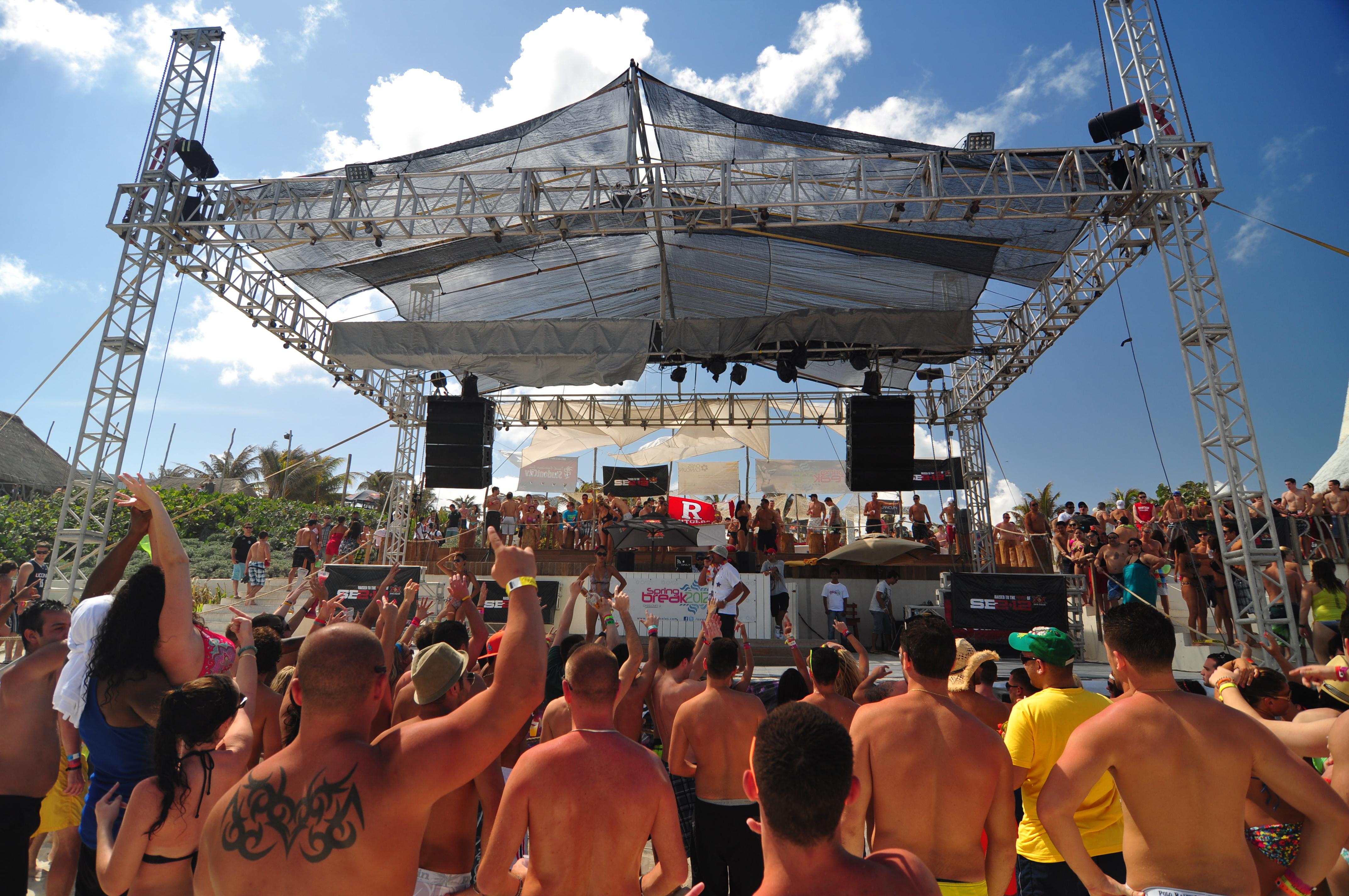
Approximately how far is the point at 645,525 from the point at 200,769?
39.5ft

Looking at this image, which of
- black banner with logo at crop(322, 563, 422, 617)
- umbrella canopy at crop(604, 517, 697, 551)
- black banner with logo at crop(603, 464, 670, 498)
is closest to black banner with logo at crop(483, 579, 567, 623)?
black banner with logo at crop(322, 563, 422, 617)

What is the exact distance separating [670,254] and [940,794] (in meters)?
10.3

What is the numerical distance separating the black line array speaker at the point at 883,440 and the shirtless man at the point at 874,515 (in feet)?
4.87

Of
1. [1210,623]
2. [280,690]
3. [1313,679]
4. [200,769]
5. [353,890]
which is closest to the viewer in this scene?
[353,890]

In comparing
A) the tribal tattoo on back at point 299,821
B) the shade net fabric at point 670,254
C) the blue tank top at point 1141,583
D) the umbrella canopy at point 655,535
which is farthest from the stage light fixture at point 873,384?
the tribal tattoo on back at point 299,821

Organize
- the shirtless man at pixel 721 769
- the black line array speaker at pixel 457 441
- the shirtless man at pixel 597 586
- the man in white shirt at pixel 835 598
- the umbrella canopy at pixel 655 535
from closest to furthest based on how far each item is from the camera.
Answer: the shirtless man at pixel 721 769 < the shirtless man at pixel 597 586 < the man in white shirt at pixel 835 598 < the black line array speaker at pixel 457 441 < the umbrella canopy at pixel 655 535

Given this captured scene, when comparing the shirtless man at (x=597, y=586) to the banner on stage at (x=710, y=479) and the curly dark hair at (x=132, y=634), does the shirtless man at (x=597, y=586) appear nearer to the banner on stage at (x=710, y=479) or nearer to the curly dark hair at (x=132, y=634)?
the curly dark hair at (x=132, y=634)

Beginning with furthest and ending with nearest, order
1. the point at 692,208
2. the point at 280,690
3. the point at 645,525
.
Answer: the point at 645,525 → the point at 692,208 → the point at 280,690

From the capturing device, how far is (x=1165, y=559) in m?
10.1

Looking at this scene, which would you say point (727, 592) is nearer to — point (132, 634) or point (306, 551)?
point (132, 634)

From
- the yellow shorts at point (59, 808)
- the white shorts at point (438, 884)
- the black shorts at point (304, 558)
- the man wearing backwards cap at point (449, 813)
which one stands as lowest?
the yellow shorts at point (59, 808)

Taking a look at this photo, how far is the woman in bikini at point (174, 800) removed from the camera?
2.15 m

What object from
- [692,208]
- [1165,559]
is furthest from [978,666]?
[1165,559]

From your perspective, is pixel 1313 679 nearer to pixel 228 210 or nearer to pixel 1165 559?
pixel 1165 559
